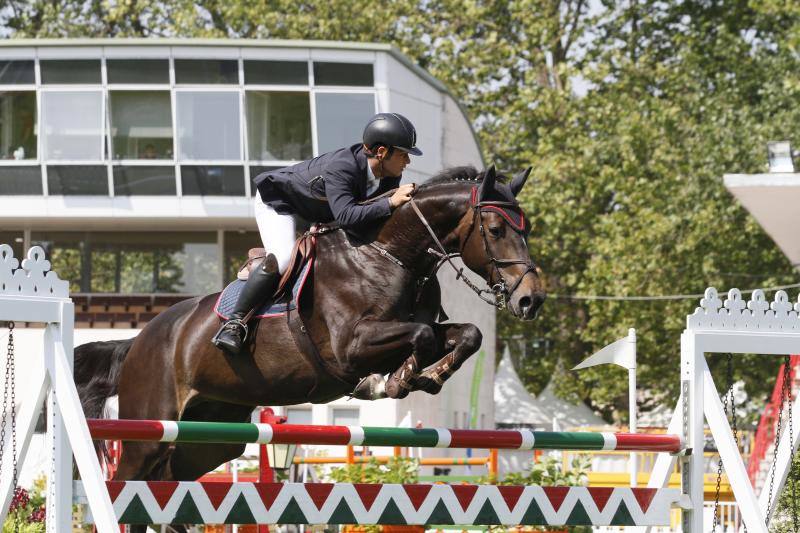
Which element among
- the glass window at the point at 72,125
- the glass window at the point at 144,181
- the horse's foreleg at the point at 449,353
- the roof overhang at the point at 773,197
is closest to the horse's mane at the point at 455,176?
the horse's foreleg at the point at 449,353

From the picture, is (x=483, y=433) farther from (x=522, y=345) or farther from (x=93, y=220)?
(x=522, y=345)

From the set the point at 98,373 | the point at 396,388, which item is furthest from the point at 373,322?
the point at 98,373

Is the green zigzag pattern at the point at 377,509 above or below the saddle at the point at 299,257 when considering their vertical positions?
below

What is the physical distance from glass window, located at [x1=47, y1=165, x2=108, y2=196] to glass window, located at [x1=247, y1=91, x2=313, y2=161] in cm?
298

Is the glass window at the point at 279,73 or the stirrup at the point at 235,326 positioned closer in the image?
the stirrup at the point at 235,326

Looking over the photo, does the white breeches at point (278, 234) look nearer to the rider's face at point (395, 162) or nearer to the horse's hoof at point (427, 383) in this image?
the rider's face at point (395, 162)

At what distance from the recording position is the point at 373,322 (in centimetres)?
547

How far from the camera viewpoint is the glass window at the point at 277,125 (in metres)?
25.4

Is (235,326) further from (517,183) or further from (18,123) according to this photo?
(18,123)

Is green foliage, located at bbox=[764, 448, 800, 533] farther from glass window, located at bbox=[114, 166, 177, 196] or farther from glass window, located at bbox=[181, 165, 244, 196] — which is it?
glass window, located at bbox=[114, 166, 177, 196]

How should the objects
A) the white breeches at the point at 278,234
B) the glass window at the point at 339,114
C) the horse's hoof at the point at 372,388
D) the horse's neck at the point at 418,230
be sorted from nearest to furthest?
the horse's hoof at the point at 372,388 < the horse's neck at the point at 418,230 < the white breeches at the point at 278,234 < the glass window at the point at 339,114

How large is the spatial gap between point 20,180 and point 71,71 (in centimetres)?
237

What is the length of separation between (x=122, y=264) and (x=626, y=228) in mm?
10481

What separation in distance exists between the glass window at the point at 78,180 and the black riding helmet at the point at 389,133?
2052 cm
